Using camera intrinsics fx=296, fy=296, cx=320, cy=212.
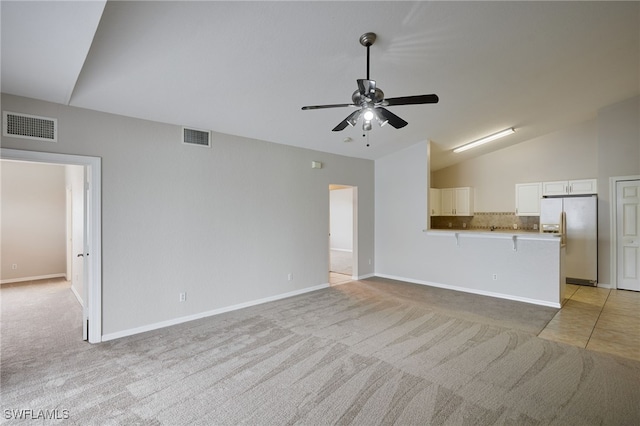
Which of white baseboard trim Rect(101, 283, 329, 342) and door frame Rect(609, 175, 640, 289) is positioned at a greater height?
door frame Rect(609, 175, 640, 289)

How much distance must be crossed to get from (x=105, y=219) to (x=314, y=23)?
10.1ft

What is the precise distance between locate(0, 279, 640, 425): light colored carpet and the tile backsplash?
3.53 meters

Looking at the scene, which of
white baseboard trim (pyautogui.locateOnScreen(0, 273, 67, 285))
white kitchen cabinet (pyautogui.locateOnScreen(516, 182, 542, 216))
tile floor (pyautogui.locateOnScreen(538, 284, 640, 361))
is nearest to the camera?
tile floor (pyautogui.locateOnScreen(538, 284, 640, 361))

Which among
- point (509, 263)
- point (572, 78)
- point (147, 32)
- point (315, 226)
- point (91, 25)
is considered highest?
point (572, 78)

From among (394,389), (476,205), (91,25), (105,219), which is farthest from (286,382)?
(476,205)

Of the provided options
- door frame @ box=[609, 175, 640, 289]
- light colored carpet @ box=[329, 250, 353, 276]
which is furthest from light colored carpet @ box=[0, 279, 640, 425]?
light colored carpet @ box=[329, 250, 353, 276]

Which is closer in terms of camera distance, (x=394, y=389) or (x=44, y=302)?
(x=394, y=389)

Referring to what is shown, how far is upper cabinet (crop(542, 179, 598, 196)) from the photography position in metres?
6.07

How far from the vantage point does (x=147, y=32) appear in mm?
2229

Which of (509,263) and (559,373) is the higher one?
(509,263)

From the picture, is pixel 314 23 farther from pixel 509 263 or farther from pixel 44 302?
pixel 44 302

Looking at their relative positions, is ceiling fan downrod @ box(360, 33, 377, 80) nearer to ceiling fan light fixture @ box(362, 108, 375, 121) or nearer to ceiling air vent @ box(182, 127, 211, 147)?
ceiling fan light fixture @ box(362, 108, 375, 121)

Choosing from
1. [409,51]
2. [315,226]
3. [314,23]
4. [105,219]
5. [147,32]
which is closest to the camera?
[147,32]

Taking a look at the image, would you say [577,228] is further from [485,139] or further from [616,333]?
[616,333]
